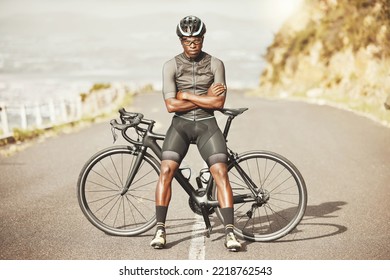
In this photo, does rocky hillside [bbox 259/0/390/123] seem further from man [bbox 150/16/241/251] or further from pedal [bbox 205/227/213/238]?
man [bbox 150/16/241/251]

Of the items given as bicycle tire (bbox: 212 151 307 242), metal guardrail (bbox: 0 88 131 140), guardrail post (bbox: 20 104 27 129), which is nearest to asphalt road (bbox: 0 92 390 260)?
bicycle tire (bbox: 212 151 307 242)

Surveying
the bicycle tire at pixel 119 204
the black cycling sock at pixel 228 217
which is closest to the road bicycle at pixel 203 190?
the bicycle tire at pixel 119 204

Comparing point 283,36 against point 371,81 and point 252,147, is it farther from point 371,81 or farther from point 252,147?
point 252,147

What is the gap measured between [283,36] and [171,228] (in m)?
32.5

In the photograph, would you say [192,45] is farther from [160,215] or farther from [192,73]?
[160,215]

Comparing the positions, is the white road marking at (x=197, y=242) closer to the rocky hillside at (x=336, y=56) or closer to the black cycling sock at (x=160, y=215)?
the black cycling sock at (x=160, y=215)

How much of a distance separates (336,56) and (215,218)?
22.6 m

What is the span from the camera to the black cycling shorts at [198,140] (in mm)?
4098

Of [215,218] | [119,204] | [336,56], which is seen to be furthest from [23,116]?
[336,56]

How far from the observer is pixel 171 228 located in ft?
15.8

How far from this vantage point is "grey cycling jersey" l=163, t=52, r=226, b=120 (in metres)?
4.05

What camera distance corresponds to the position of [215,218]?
5105 mm

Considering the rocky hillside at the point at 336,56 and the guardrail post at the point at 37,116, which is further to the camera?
the rocky hillside at the point at 336,56
